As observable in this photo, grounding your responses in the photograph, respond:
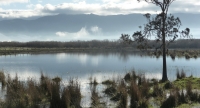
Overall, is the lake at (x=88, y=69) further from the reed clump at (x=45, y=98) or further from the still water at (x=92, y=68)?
the reed clump at (x=45, y=98)

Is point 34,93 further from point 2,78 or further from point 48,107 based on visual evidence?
point 2,78

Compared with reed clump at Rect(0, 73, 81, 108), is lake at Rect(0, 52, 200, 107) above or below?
below

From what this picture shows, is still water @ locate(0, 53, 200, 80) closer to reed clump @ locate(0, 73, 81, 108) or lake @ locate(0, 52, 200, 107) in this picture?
lake @ locate(0, 52, 200, 107)

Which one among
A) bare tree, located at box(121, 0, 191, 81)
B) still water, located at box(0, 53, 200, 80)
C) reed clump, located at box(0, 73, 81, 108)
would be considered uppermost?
bare tree, located at box(121, 0, 191, 81)

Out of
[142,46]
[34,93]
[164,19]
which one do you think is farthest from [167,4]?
[34,93]

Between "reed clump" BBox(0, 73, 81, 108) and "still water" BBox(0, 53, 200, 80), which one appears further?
"still water" BBox(0, 53, 200, 80)

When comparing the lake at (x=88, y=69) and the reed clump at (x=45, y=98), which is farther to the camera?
the lake at (x=88, y=69)

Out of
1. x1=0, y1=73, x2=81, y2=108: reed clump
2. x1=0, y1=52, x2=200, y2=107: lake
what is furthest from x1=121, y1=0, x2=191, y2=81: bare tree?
x1=0, y1=73, x2=81, y2=108: reed clump

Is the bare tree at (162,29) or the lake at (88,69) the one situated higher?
the bare tree at (162,29)

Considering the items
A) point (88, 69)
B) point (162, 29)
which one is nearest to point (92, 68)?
point (88, 69)

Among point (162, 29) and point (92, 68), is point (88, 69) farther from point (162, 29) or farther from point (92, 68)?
point (162, 29)

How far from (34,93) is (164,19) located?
9.81m

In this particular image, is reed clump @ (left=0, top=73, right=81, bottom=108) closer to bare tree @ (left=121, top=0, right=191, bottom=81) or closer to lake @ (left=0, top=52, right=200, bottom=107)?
lake @ (left=0, top=52, right=200, bottom=107)

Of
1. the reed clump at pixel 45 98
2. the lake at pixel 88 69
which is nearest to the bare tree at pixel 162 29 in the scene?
the lake at pixel 88 69
